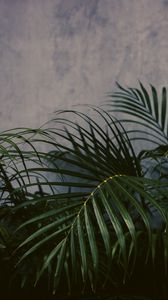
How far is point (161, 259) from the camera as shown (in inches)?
61.2

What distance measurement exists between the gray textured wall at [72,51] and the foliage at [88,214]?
0.08 metres

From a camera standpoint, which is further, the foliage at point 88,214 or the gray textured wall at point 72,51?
the gray textured wall at point 72,51

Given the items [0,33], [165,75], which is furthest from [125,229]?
[0,33]

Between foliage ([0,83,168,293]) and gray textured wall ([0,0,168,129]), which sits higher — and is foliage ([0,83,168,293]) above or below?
below

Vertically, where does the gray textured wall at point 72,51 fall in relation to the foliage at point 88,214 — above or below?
above

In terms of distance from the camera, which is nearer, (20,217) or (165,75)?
(20,217)

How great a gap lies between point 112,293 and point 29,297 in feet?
0.80

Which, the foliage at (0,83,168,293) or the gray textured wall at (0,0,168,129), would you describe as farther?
the gray textured wall at (0,0,168,129)

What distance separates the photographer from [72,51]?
203 cm

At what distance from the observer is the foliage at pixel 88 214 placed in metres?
1.21

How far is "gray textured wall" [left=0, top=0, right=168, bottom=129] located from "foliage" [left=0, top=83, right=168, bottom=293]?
8 cm

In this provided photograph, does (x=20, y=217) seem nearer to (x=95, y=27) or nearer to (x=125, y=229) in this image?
(x=125, y=229)

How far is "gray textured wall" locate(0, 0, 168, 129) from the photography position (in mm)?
1953

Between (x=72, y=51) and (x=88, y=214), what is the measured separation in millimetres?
948
